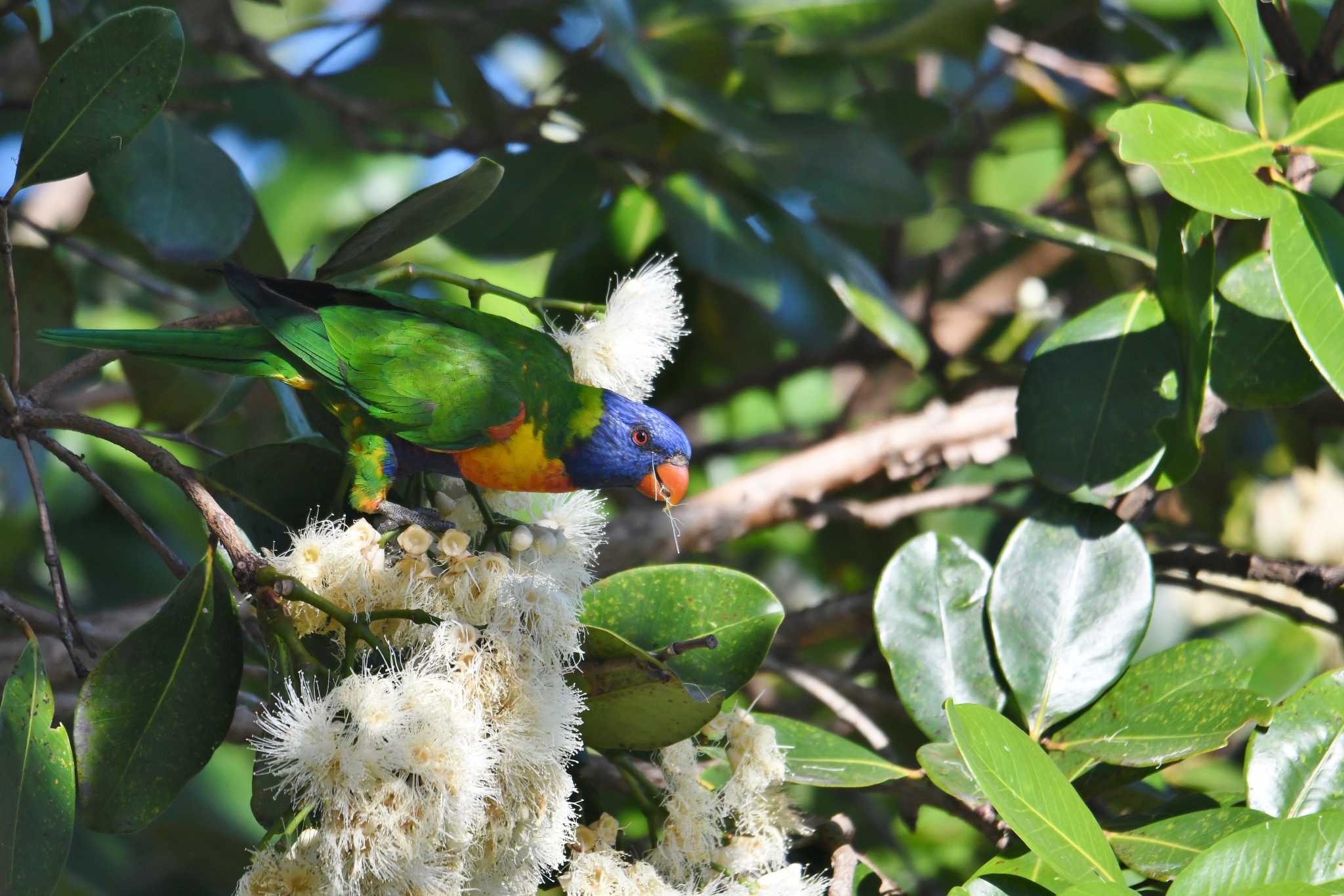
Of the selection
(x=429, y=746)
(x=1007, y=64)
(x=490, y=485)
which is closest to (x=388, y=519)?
(x=490, y=485)

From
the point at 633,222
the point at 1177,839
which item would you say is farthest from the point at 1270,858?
the point at 633,222

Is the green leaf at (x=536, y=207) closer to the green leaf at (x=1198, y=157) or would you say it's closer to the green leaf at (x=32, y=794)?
the green leaf at (x=1198, y=157)

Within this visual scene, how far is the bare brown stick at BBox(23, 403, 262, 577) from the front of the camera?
105cm

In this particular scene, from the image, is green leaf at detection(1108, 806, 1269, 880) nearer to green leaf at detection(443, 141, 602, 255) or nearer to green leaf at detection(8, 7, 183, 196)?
green leaf at detection(8, 7, 183, 196)

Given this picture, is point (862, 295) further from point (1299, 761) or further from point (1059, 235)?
point (1299, 761)

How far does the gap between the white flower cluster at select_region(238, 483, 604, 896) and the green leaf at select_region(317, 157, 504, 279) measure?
33 centimetres

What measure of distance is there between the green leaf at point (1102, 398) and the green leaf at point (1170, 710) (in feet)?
0.78

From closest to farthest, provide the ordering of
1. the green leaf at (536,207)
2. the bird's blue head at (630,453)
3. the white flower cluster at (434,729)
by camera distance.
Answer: the white flower cluster at (434,729) → the bird's blue head at (630,453) → the green leaf at (536,207)

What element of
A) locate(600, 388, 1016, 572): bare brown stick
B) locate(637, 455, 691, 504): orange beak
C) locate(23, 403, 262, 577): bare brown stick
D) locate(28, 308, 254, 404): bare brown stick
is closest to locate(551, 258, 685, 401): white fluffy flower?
locate(637, 455, 691, 504): orange beak

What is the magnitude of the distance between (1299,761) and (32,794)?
1.33 meters

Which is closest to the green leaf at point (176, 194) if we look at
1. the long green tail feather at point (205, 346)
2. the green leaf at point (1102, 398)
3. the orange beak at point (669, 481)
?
the long green tail feather at point (205, 346)

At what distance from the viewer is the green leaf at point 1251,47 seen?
48.7 inches

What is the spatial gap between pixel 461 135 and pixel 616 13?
71 centimetres

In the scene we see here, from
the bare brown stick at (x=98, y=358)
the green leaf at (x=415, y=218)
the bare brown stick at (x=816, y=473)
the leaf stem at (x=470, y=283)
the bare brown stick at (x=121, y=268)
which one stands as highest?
the green leaf at (x=415, y=218)
